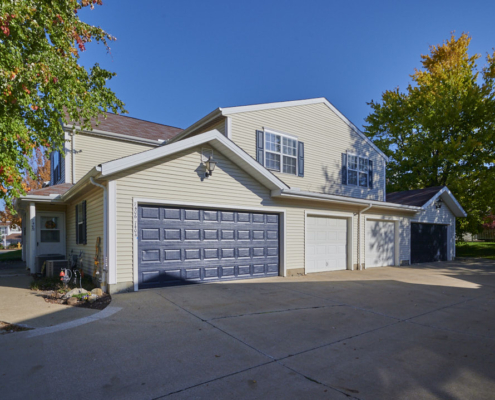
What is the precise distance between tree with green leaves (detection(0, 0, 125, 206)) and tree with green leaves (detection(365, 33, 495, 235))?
18.9 metres

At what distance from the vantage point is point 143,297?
6875 millimetres

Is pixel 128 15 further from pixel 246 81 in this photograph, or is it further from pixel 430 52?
pixel 430 52

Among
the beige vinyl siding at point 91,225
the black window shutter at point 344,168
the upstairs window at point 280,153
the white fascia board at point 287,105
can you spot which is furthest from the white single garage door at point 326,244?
the beige vinyl siding at point 91,225

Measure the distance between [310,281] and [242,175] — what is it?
3.77 metres

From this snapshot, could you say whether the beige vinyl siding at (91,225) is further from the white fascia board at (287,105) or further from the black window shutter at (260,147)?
the black window shutter at (260,147)

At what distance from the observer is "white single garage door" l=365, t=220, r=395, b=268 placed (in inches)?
530

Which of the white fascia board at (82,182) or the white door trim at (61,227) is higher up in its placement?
the white fascia board at (82,182)

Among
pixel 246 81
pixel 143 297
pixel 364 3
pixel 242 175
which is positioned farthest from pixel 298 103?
pixel 143 297

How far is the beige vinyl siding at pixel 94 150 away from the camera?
497 inches

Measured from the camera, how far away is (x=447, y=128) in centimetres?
1997

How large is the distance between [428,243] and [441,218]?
5.88 ft

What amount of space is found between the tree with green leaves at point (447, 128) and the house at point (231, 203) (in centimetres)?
372

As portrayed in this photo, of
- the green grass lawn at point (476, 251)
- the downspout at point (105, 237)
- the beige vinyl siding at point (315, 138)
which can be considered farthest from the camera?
the green grass lawn at point (476, 251)

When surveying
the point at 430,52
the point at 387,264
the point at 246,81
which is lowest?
the point at 387,264
